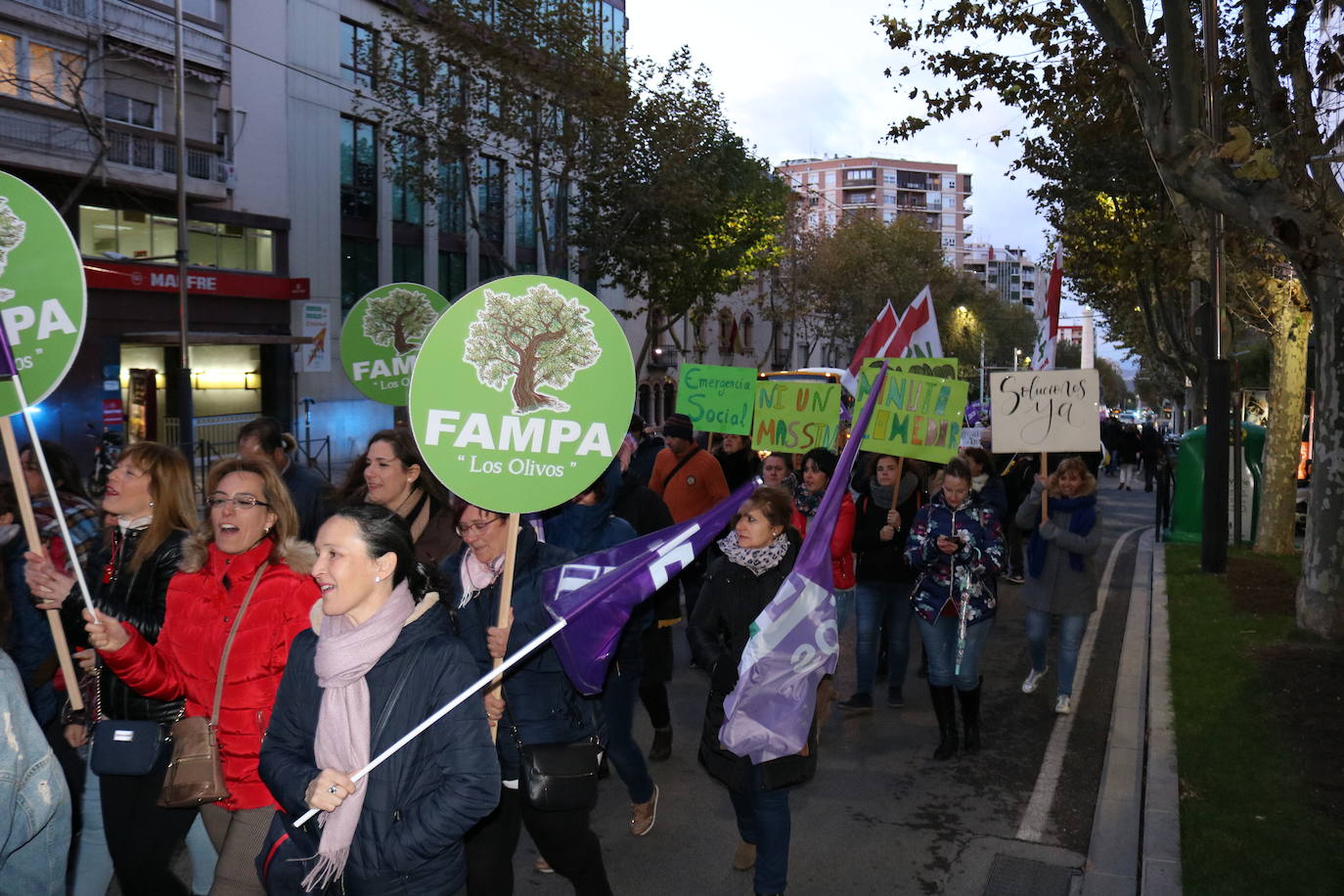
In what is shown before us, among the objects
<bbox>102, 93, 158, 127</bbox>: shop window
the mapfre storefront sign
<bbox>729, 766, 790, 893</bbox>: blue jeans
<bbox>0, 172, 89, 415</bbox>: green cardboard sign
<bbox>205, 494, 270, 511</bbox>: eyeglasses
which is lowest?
<bbox>729, 766, 790, 893</bbox>: blue jeans

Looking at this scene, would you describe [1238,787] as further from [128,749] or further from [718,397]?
[718,397]

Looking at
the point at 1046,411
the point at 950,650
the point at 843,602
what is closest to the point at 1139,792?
the point at 950,650

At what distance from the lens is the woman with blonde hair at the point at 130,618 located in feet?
12.4

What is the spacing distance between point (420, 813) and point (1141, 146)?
793 inches

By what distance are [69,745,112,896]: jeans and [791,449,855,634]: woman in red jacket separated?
15.4ft

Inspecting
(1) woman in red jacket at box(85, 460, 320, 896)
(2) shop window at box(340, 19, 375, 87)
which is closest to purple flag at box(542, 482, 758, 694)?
(1) woman in red jacket at box(85, 460, 320, 896)

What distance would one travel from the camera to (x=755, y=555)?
4879 mm

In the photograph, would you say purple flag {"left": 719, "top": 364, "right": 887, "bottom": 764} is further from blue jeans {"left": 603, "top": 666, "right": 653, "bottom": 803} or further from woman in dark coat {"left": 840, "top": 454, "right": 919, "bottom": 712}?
woman in dark coat {"left": 840, "top": 454, "right": 919, "bottom": 712}

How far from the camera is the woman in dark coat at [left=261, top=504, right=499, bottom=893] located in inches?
114

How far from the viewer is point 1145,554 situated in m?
16.4

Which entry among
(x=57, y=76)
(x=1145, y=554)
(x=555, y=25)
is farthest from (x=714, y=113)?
(x=1145, y=554)

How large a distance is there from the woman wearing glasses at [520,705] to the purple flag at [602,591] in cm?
9

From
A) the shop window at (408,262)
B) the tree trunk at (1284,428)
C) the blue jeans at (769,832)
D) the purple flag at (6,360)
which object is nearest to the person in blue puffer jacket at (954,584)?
the blue jeans at (769,832)

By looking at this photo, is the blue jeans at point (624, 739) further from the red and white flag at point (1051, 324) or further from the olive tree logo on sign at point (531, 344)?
the red and white flag at point (1051, 324)
